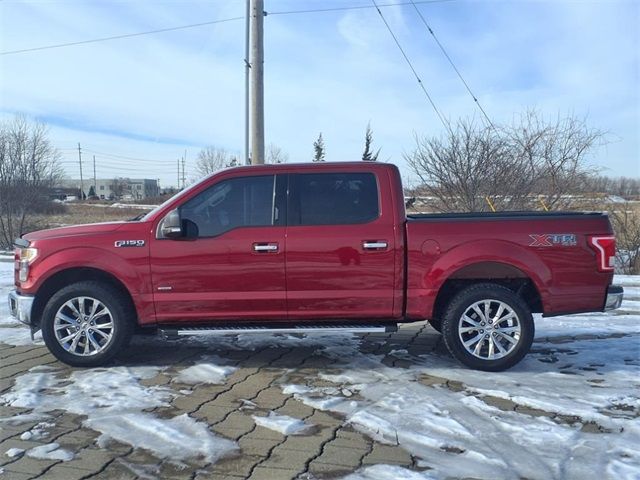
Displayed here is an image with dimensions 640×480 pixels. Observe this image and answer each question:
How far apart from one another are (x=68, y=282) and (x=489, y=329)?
408 centimetres

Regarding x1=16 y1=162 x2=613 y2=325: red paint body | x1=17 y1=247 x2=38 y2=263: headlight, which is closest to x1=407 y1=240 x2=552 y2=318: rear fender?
x1=16 y1=162 x2=613 y2=325: red paint body

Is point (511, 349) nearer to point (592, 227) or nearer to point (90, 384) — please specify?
point (592, 227)

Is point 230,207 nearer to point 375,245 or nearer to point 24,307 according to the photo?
point 375,245

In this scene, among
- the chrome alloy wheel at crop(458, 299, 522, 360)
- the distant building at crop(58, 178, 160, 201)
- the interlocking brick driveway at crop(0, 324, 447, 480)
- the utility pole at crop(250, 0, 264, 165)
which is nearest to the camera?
the interlocking brick driveway at crop(0, 324, 447, 480)

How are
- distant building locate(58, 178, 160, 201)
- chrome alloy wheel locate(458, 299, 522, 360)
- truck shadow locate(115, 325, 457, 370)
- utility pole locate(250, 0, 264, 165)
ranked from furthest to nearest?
distant building locate(58, 178, 160, 201), utility pole locate(250, 0, 264, 165), truck shadow locate(115, 325, 457, 370), chrome alloy wheel locate(458, 299, 522, 360)

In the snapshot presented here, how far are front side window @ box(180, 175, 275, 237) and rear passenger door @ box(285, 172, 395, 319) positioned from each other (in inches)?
10.0

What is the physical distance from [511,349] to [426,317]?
2.73 feet

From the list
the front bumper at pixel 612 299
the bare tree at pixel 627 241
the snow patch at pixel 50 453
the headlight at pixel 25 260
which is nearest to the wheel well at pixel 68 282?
the headlight at pixel 25 260

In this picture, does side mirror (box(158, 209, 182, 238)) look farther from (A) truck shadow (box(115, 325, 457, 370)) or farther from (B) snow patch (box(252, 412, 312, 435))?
(B) snow patch (box(252, 412, 312, 435))

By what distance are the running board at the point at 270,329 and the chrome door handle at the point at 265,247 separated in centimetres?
73

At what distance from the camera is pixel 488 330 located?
5.34 meters

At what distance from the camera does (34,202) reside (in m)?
22.7

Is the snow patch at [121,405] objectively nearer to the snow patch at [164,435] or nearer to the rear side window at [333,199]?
the snow patch at [164,435]

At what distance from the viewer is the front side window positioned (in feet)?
17.6
